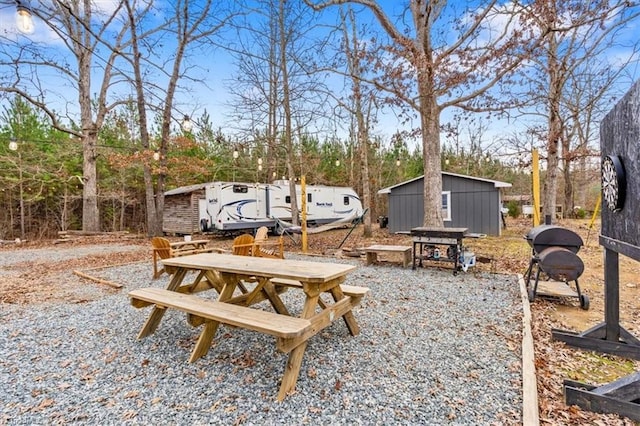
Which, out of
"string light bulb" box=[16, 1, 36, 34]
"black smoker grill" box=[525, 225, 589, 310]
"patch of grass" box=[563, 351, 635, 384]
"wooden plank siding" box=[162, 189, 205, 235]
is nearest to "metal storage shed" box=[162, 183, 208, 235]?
"wooden plank siding" box=[162, 189, 205, 235]

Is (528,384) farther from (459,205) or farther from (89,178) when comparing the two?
(89,178)

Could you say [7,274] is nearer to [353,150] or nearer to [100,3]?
[100,3]

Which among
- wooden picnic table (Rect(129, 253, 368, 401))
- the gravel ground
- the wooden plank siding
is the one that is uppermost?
the wooden plank siding

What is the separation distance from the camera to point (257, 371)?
7.82 ft

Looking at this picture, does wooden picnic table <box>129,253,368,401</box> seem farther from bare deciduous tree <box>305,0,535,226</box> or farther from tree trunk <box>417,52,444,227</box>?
bare deciduous tree <box>305,0,535,226</box>

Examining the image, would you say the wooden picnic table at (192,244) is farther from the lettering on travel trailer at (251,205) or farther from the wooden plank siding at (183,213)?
the wooden plank siding at (183,213)

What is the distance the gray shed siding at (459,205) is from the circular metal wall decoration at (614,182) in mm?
10041

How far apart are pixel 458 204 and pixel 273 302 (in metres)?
10.7

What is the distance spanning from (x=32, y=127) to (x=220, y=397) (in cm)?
1606

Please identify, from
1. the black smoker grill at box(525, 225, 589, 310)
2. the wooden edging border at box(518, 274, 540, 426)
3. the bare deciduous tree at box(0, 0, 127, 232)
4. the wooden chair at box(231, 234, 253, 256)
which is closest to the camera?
the wooden edging border at box(518, 274, 540, 426)

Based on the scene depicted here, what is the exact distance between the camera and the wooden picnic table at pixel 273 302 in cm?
212

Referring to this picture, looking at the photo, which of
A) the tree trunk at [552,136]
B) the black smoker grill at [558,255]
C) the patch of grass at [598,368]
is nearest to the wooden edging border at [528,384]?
the patch of grass at [598,368]

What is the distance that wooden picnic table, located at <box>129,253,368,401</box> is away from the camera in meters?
2.12

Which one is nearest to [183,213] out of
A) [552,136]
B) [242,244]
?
[242,244]
